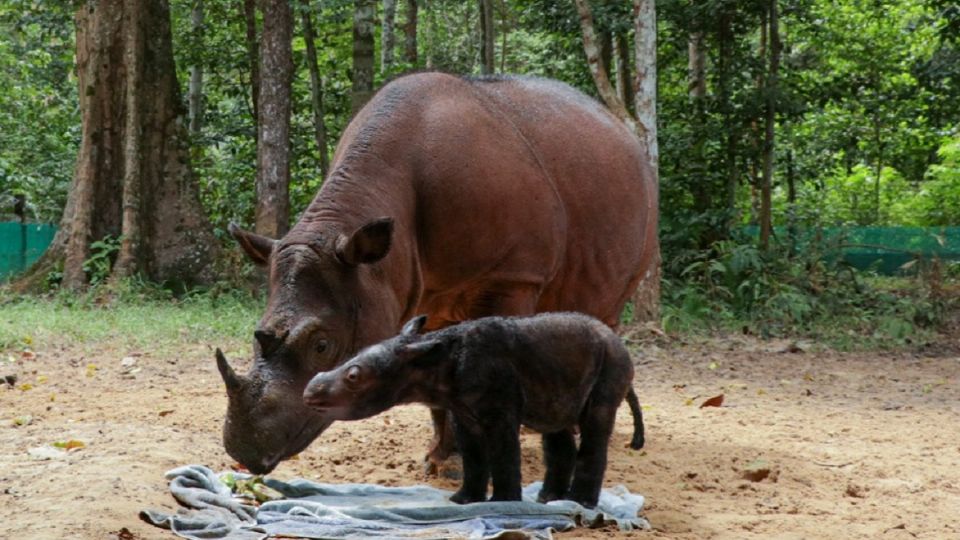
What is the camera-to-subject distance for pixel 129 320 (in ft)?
43.9

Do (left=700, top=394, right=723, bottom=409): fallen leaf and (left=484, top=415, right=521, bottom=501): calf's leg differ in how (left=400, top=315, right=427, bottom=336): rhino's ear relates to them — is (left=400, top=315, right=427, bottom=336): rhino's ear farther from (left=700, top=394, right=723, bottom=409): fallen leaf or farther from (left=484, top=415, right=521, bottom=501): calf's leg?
(left=700, top=394, right=723, bottom=409): fallen leaf

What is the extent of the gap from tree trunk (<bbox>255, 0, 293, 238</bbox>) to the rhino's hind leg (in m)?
10.1

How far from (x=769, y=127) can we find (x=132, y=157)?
9189mm

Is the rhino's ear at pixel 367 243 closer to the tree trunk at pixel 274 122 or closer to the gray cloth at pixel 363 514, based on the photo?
the gray cloth at pixel 363 514

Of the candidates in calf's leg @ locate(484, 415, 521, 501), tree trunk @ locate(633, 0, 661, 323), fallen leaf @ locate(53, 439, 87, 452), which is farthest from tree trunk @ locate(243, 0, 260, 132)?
calf's leg @ locate(484, 415, 521, 501)

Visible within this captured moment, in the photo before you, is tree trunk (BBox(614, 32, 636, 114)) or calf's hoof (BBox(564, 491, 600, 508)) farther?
tree trunk (BBox(614, 32, 636, 114))

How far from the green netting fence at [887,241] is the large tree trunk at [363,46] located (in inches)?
246

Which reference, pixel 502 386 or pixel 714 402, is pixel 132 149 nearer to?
pixel 714 402

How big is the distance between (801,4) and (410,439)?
12717 mm

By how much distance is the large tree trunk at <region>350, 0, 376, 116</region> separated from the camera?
54.2 ft

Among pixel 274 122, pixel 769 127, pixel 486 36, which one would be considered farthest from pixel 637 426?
pixel 769 127

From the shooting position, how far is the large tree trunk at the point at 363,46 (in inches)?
651

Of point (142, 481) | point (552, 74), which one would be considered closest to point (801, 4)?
point (552, 74)

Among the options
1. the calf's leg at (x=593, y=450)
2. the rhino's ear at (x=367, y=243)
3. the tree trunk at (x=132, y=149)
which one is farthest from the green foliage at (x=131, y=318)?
the calf's leg at (x=593, y=450)
